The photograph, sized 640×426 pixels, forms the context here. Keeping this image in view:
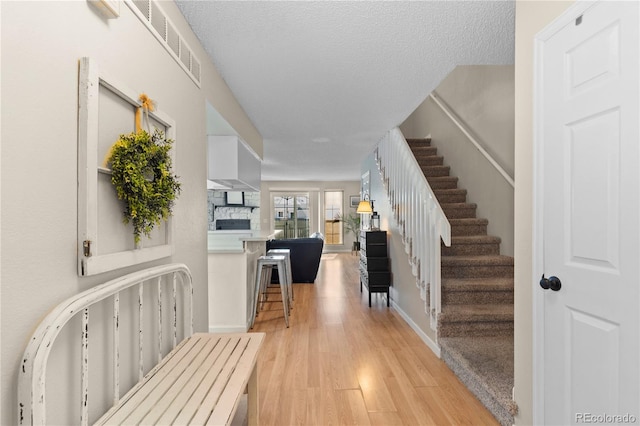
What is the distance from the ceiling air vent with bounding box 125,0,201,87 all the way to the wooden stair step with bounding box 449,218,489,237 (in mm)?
3110

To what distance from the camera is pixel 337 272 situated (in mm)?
7320

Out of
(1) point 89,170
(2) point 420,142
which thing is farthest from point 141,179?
(2) point 420,142

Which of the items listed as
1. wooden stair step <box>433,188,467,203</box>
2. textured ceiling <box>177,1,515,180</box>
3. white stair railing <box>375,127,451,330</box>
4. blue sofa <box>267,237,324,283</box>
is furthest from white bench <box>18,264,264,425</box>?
blue sofa <box>267,237,324,283</box>

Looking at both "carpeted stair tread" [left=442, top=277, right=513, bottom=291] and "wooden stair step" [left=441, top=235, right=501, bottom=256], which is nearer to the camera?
"carpeted stair tread" [left=442, top=277, right=513, bottom=291]

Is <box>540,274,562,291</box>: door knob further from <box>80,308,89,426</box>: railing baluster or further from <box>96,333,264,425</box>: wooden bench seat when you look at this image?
<box>80,308,89,426</box>: railing baluster

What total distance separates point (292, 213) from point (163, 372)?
9.59m

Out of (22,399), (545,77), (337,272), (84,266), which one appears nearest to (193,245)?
(84,266)

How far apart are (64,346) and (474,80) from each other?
486cm

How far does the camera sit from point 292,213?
1104 centimetres

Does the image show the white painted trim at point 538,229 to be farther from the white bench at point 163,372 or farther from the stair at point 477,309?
the white bench at point 163,372

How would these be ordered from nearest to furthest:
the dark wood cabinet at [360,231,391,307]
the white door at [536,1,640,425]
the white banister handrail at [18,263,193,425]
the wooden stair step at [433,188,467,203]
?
the white banister handrail at [18,263,193,425], the white door at [536,1,640,425], the wooden stair step at [433,188,467,203], the dark wood cabinet at [360,231,391,307]

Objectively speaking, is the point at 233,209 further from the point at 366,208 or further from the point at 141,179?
the point at 141,179

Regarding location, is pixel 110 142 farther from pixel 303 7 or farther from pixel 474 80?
pixel 474 80

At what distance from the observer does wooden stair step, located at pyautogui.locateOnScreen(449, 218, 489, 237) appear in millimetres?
3922
